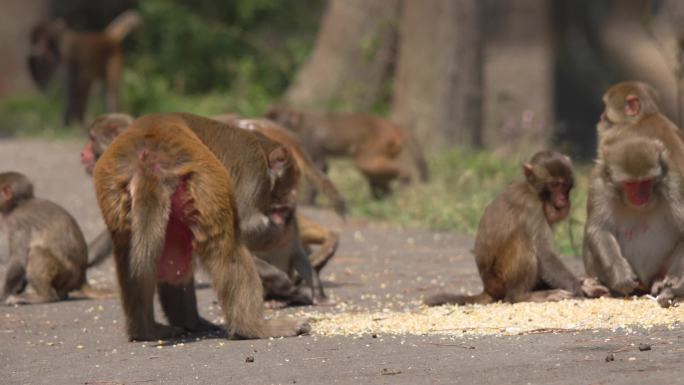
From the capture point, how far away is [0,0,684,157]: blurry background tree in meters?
16.5

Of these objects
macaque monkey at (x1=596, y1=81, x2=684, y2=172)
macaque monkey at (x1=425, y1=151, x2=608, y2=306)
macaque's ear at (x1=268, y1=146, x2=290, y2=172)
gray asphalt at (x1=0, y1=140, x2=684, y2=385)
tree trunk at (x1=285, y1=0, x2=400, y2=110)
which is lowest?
gray asphalt at (x1=0, y1=140, x2=684, y2=385)

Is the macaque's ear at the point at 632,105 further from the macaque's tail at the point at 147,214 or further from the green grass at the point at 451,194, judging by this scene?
the macaque's tail at the point at 147,214

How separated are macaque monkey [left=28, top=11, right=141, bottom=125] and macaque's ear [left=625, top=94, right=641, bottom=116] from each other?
38.3 feet

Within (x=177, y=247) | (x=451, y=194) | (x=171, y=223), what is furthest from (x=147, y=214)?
(x=451, y=194)

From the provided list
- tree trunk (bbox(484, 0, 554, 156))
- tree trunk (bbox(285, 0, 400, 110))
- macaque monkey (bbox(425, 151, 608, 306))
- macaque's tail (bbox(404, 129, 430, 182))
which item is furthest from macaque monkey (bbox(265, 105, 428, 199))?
macaque monkey (bbox(425, 151, 608, 306))

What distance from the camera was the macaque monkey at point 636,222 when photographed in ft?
25.0

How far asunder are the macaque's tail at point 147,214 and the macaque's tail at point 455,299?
2.12 metres

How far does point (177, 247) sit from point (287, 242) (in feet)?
6.24

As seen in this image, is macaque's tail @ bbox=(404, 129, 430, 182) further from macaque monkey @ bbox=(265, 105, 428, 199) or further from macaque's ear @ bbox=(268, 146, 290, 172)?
A: macaque's ear @ bbox=(268, 146, 290, 172)

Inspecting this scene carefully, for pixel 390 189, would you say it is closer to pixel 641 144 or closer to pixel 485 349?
pixel 641 144

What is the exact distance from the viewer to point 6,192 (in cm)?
918

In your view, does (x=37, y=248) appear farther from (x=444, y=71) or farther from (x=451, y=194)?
(x=444, y=71)

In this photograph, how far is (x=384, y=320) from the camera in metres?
7.39

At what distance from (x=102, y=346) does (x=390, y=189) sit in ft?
26.4
